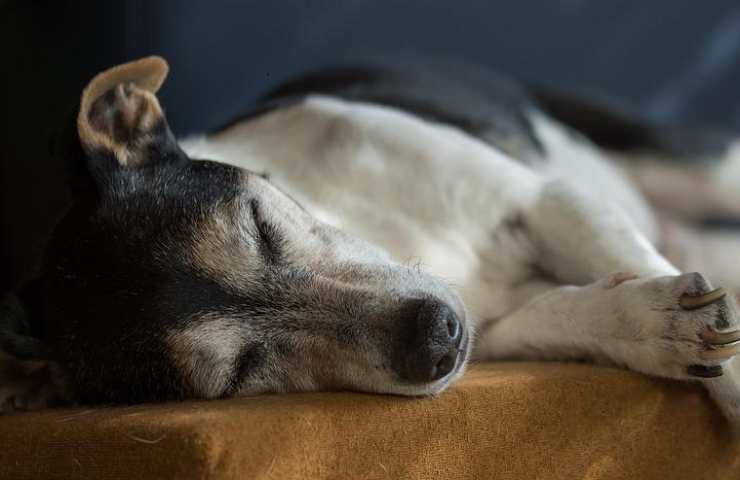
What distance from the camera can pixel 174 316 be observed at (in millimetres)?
1872

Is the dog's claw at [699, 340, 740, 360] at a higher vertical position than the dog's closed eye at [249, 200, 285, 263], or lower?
higher

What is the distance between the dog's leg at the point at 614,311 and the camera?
1791mm

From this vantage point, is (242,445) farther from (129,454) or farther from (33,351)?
(33,351)

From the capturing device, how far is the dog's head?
1810 millimetres

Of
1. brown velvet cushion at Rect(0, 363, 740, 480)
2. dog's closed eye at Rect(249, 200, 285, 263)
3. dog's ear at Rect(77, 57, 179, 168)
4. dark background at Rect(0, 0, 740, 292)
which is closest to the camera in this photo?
brown velvet cushion at Rect(0, 363, 740, 480)

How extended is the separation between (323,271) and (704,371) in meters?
0.83

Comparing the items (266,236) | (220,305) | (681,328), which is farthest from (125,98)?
(681,328)

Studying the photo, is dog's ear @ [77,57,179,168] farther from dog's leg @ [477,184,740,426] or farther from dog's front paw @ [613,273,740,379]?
dog's front paw @ [613,273,740,379]

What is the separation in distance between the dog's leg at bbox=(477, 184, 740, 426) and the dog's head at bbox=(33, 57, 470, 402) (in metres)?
0.30

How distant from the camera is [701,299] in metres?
1.80

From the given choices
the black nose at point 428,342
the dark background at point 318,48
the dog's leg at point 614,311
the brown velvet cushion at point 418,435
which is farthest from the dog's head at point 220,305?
the dark background at point 318,48

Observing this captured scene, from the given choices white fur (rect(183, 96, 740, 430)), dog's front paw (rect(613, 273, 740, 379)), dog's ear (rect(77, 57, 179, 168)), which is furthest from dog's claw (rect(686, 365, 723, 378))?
dog's ear (rect(77, 57, 179, 168))

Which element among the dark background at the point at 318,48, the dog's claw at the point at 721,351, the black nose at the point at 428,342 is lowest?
the dark background at the point at 318,48

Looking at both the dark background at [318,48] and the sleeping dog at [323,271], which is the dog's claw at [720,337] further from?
the dark background at [318,48]
